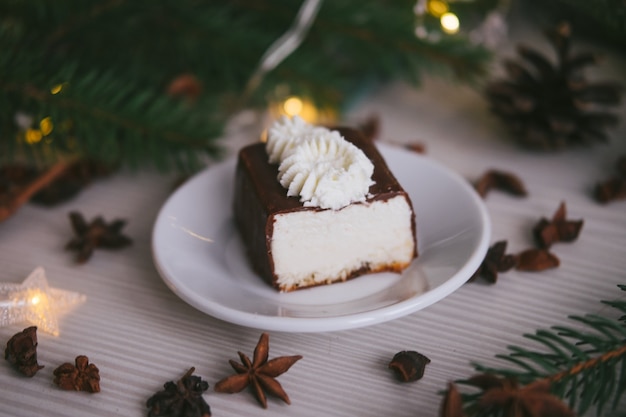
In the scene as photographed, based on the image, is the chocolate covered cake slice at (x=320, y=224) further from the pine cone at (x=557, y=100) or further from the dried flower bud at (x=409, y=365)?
the pine cone at (x=557, y=100)

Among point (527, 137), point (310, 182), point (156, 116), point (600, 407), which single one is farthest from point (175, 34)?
point (600, 407)

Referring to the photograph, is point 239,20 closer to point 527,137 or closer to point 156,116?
point 156,116

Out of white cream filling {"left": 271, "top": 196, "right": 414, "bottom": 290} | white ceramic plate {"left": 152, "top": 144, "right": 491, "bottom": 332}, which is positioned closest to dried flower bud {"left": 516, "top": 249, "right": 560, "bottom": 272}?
white ceramic plate {"left": 152, "top": 144, "right": 491, "bottom": 332}

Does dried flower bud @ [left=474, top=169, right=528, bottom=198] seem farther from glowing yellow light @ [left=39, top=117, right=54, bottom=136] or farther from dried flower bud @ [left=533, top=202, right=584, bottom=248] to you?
glowing yellow light @ [left=39, top=117, right=54, bottom=136]

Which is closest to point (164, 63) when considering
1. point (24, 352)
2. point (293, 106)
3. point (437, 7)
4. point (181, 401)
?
point (293, 106)

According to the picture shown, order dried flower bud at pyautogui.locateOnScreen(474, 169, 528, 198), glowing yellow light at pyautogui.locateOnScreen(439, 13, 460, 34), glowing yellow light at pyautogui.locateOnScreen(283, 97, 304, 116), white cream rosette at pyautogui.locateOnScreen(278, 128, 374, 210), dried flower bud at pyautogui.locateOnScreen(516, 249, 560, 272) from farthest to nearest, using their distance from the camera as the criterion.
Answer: glowing yellow light at pyautogui.locateOnScreen(283, 97, 304, 116) → glowing yellow light at pyautogui.locateOnScreen(439, 13, 460, 34) → dried flower bud at pyautogui.locateOnScreen(474, 169, 528, 198) → dried flower bud at pyautogui.locateOnScreen(516, 249, 560, 272) → white cream rosette at pyautogui.locateOnScreen(278, 128, 374, 210)

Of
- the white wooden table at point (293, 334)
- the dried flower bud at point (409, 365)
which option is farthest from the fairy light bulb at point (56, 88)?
the dried flower bud at point (409, 365)
